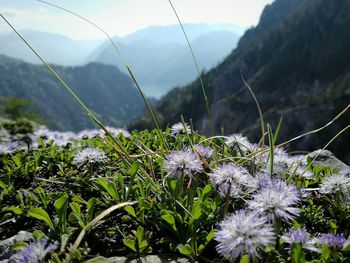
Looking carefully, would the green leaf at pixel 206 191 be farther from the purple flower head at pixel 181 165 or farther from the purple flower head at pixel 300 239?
the purple flower head at pixel 300 239

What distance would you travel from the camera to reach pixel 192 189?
127 inches

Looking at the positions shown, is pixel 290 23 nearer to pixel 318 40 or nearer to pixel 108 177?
pixel 318 40

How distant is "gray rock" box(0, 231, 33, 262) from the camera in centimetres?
291

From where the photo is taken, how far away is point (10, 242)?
9.75ft

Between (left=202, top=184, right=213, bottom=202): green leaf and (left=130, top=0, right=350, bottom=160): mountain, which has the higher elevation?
(left=202, top=184, right=213, bottom=202): green leaf

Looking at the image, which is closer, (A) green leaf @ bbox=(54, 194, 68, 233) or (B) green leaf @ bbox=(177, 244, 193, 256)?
(B) green leaf @ bbox=(177, 244, 193, 256)

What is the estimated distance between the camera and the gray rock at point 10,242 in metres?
2.91

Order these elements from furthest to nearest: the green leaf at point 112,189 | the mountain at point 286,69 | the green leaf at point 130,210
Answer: the mountain at point 286,69
the green leaf at point 112,189
the green leaf at point 130,210

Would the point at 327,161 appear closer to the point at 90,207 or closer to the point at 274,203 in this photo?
the point at 274,203

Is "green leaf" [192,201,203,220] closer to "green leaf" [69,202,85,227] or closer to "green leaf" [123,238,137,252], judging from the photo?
"green leaf" [123,238,137,252]

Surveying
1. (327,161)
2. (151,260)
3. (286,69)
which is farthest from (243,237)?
(286,69)

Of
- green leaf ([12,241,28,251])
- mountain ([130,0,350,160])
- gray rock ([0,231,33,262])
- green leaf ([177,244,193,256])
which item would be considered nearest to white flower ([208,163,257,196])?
green leaf ([177,244,193,256])

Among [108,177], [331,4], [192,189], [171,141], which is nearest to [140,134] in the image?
Result: [171,141]

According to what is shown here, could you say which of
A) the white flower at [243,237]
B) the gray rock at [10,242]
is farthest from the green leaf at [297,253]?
the gray rock at [10,242]
